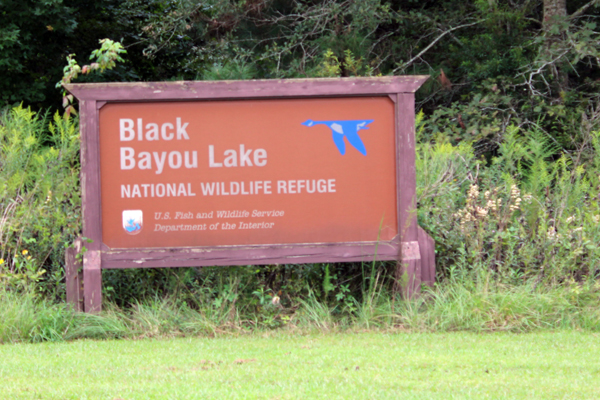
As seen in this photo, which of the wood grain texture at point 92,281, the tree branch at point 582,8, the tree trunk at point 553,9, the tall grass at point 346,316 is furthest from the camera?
the tree trunk at point 553,9

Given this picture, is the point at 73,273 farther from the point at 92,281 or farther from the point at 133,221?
the point at 133,221

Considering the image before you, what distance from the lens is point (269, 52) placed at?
41.0 feet

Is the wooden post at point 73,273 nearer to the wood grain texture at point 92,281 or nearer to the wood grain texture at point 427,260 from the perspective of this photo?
the wood grain texture at point 92,281

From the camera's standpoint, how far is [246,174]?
5.79m

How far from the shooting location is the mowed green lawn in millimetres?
3863

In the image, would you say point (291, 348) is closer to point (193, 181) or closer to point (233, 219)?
point (233, 219)

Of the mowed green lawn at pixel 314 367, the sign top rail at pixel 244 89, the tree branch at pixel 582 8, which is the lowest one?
the mowed green lawn at pixel 314 367

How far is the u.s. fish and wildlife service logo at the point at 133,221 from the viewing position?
5684 millimetres

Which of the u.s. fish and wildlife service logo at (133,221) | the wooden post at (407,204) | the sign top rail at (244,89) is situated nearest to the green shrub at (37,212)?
the u.s. fish and wildlife service logo at (133,221)

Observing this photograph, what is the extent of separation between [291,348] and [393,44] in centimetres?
910

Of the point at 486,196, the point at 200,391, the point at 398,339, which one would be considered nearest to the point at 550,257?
the point at 486,196

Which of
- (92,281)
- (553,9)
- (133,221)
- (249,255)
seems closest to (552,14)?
(553,9)

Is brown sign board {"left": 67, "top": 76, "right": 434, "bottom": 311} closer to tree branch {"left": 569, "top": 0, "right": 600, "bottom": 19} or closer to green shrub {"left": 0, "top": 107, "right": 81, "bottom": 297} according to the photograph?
green shrub {"left": 0, "top": 107, "right": 81, "bottom": 297}

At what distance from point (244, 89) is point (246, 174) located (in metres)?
0.72
